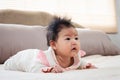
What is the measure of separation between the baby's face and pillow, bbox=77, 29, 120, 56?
2.48 ft

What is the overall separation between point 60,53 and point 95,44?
34.2 inches

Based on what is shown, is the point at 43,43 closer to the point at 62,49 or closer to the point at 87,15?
the point at 62,49

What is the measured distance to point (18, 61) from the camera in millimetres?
1208

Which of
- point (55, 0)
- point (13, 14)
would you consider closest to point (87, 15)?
point (55, 0)

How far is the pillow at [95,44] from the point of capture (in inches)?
75.1

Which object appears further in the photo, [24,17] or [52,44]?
[24,17]

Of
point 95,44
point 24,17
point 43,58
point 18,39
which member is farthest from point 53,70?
point 24,17

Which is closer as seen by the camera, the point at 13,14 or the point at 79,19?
the point at 13,14

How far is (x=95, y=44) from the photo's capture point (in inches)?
77.5

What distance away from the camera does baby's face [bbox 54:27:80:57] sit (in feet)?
3.62

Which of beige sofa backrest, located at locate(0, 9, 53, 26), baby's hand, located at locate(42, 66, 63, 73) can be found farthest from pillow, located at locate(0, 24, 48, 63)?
baby's hand, located at locate(42, 66, 63, 73)

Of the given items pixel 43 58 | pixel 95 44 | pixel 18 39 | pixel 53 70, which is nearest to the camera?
pixel 53 70

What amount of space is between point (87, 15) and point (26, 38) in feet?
3.63

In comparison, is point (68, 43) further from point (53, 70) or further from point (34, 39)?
point (34, 39)
